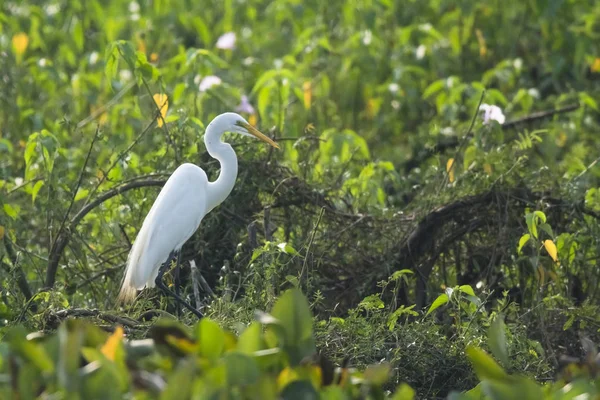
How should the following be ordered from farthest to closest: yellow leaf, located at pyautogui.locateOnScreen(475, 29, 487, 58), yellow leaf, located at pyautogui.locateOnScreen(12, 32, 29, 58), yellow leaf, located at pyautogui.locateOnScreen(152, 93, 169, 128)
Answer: yellow leaf, located at pyautogui.locateOnScreen(475, 29, 487, 58) < yellow leaf, located at pyautogui.locateOnScreen(12, 32, 29, 58) < yellow leaf, located at pyautogui.locateOnScreen(152, 93, 169, 128)

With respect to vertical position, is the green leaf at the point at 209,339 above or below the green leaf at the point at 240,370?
above

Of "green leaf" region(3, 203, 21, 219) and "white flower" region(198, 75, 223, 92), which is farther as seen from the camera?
"white flower" region(198, 75, 223, 92)

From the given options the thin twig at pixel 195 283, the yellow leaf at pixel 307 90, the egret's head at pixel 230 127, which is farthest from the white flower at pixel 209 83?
the thin twig at pixel 195 283

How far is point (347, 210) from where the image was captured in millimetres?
4398

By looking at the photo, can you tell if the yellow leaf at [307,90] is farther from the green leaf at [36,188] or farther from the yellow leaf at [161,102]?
the green leaf at [36,188]

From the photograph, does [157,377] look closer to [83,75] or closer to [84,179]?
[84,179]

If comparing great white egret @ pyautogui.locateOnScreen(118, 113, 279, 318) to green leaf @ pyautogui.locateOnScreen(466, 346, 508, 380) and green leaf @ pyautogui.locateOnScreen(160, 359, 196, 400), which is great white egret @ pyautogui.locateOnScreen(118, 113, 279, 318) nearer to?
green leaf @ pyautogui.locateOnScreen(466, 346, 508, 380)

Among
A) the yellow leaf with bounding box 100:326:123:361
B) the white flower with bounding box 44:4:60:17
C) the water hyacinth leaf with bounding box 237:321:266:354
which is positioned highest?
the white flower with bounding box 44:4:60:17

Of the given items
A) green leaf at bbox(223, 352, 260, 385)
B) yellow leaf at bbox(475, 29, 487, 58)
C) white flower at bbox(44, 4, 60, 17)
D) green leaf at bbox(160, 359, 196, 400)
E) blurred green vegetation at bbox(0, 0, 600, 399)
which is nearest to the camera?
green leaf at bbox(160, 359, 196, 400)

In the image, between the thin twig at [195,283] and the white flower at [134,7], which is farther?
the white flower at [134,7]

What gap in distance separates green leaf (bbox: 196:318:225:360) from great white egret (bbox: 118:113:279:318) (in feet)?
4.86

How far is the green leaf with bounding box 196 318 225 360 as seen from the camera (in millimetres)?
2369

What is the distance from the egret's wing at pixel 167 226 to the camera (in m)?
3.91

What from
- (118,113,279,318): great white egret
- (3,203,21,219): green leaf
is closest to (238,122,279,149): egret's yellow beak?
(118,113,279,318): great white egret
